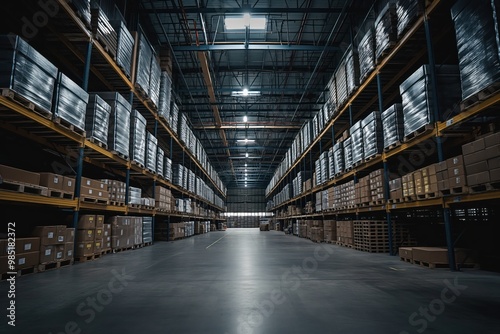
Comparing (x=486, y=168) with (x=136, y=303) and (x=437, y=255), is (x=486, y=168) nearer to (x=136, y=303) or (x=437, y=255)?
(x=437, y=255)

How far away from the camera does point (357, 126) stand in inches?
339

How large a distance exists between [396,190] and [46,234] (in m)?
6.99

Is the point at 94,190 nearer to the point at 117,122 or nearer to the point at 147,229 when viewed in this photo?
the point at 117,122

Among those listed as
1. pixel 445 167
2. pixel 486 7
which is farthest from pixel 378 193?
pixel 486 7

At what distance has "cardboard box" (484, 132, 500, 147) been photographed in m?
3.89

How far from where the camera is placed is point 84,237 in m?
6.23

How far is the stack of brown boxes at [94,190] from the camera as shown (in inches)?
243

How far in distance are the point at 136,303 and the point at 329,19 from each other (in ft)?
39.4

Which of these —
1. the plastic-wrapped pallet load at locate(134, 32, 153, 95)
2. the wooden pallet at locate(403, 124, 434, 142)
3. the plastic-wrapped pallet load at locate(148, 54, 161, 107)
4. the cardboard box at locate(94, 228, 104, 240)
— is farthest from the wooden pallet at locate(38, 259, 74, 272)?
the wooden pallet at locate(403, 124, 434, 142)

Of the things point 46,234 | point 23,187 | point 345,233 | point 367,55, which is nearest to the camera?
point 23,187

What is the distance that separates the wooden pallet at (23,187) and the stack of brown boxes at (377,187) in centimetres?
714

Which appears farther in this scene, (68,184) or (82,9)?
(82,9)

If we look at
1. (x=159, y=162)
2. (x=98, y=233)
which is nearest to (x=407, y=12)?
(x=98, y=233)

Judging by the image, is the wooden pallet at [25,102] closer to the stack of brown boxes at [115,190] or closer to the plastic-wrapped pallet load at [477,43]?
the stack of brown boxes at [115,190]
